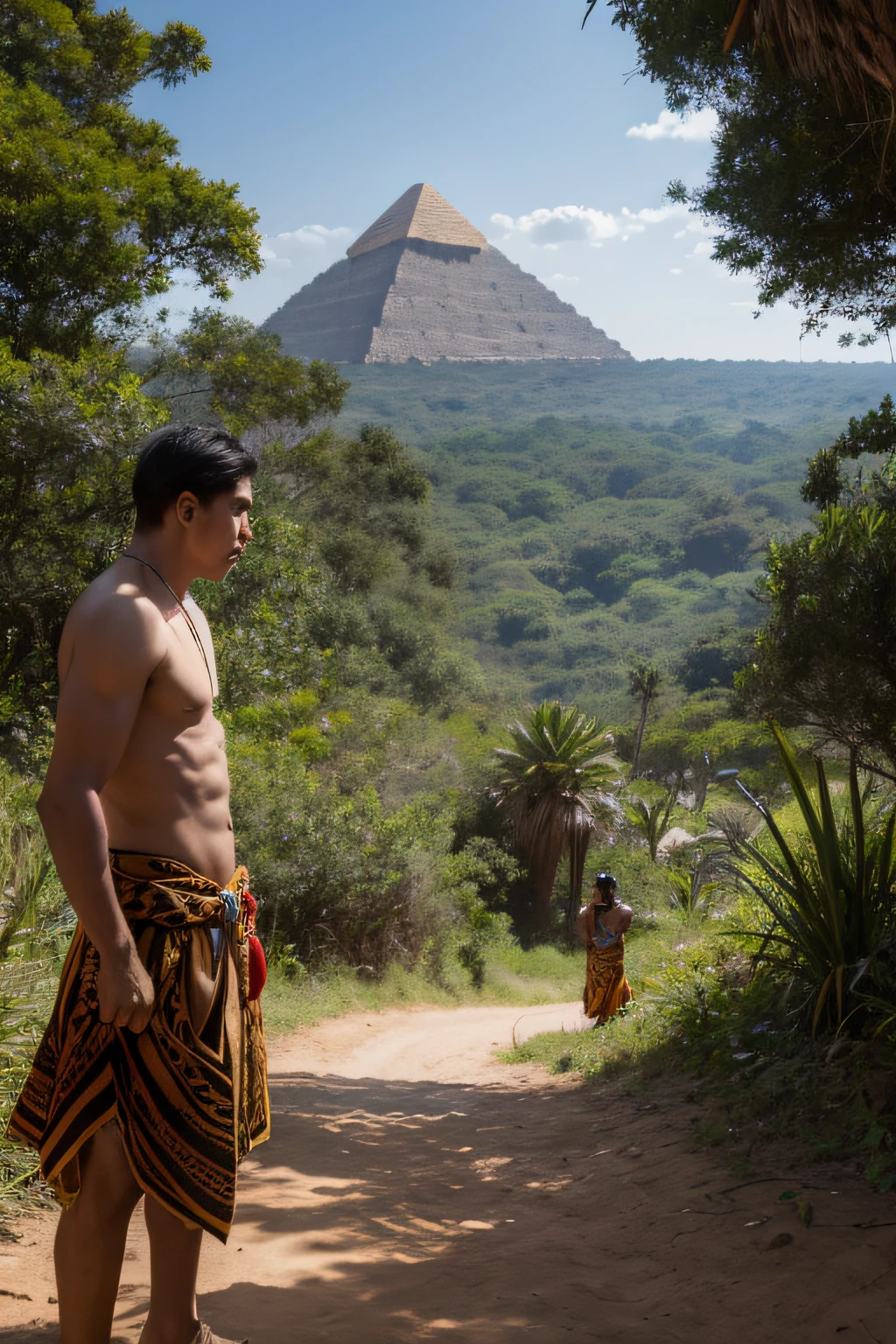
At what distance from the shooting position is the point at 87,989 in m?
1.88

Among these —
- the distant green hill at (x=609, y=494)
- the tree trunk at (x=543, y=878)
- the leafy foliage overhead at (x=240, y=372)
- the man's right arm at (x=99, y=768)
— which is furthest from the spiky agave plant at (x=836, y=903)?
the distant green hill at (x=609, y=494)

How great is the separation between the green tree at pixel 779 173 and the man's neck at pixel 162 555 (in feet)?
17.4

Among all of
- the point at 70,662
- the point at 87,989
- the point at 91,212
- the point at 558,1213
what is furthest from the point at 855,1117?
the point at 91,212

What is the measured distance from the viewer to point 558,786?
1997 cm

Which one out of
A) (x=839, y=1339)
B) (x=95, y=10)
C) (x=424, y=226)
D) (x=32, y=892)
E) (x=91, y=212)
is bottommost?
(x=839, y=1339)

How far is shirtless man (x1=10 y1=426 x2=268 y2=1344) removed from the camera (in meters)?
1.78

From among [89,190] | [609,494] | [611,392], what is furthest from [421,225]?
[89,190]

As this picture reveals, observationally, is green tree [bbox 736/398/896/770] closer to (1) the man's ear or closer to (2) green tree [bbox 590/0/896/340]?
(2) green tree [bbox 590/0/896/340]

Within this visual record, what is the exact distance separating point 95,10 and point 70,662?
13872 mm

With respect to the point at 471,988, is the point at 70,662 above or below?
above

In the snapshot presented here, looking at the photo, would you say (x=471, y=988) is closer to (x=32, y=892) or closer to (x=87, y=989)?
(x=32, y=892)

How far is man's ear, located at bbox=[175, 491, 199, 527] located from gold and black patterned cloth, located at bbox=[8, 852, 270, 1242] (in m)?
0.66

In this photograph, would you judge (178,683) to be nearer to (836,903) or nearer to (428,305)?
(836,903)

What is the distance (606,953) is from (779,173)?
5197 millimetres
